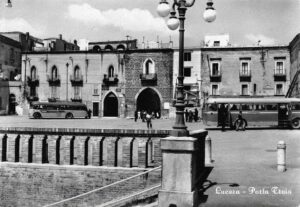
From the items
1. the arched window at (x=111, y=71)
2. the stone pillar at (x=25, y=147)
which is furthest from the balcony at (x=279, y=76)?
the stone pillar at (x=25, y=147)

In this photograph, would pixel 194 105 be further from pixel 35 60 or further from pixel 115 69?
pixel 35 60

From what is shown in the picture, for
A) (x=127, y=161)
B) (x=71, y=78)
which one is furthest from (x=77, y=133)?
(x=71, y=78)

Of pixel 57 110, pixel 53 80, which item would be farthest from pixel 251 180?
pixel 53 80

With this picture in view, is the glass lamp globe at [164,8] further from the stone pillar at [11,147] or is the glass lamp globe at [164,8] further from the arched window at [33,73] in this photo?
the arched window at [33,73]

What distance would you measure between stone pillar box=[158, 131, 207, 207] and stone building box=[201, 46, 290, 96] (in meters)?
37.3

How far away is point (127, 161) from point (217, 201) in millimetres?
3496

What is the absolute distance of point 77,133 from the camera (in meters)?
10.9

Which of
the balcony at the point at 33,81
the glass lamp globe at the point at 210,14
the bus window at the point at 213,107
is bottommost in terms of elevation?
the bus window at the point at 213,107

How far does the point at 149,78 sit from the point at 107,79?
5068mm

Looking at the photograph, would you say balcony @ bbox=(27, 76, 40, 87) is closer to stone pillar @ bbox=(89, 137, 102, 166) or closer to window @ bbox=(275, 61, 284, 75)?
window @ bbox=(275, 61, 284, 75)

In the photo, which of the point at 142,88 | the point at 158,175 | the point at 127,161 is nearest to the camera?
the point at 158,175

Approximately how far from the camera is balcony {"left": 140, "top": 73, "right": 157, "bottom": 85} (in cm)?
4597

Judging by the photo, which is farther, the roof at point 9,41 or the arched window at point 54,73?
the roof at point 9,41

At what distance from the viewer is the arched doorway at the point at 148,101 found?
4688 centimetres
